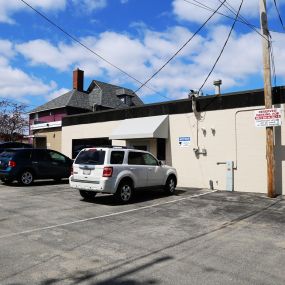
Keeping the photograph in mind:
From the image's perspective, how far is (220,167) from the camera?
16.4 m

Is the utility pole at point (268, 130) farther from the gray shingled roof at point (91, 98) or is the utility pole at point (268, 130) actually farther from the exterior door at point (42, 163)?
the gray shingled roof at point (91, 98)

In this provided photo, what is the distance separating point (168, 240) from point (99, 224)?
2.10m

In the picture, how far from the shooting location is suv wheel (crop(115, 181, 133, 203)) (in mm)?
12242

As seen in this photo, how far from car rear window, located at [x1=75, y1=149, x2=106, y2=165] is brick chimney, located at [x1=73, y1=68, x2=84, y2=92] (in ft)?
105

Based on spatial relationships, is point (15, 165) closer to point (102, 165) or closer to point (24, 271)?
point (102, 165)

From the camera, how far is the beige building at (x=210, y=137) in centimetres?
1516

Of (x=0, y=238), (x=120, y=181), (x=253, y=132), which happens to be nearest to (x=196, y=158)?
(x=253, y=132)

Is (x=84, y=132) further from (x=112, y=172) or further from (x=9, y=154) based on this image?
(x=112, y=172)

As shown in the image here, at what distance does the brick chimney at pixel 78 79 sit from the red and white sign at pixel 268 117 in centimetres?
3200

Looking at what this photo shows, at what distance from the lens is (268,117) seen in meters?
13.9

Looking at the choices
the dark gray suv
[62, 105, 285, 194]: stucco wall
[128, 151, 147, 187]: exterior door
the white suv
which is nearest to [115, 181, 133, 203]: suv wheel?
the white suv

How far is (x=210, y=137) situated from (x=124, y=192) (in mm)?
5870

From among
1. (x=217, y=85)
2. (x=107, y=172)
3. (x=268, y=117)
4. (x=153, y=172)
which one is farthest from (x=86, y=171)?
(x=217, y=85)

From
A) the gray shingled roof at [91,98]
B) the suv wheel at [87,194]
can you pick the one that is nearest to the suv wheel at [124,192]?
the suv wheel at [87,194]
